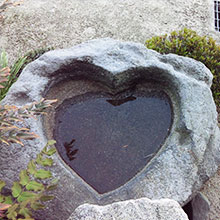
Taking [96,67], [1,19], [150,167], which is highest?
[96,67]

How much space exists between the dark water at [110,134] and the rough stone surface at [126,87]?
0.14 m

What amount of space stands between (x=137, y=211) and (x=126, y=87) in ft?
4.79

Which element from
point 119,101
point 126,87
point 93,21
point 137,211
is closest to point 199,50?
point 126,87

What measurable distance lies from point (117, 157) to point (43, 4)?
10.2 feet

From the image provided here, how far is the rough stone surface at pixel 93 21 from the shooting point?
421 centimetres

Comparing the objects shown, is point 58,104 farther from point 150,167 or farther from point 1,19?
point 1,19

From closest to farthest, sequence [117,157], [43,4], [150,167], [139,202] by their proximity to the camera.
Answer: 1. [139,202]
2. [150,167]
3. [117,157]
4. [43,4]

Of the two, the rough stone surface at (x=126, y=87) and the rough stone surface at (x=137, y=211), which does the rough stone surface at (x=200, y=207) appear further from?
the rough stone surface at (x=137, y=211)

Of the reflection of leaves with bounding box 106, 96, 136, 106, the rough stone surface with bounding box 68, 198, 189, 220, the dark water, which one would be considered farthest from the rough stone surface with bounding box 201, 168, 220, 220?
the rough stone surface with bounding box 68, 198, 189, 220

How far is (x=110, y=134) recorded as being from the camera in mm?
2635

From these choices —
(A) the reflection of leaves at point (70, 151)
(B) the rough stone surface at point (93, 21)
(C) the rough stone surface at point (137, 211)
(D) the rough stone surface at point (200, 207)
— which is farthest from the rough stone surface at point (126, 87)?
(B) the rough stone surface at point (93, 21)

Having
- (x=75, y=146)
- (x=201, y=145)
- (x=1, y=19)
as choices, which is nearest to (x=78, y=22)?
(x=1, y=19)

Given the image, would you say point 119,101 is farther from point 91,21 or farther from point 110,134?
point 91,21

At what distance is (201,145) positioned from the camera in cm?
229
